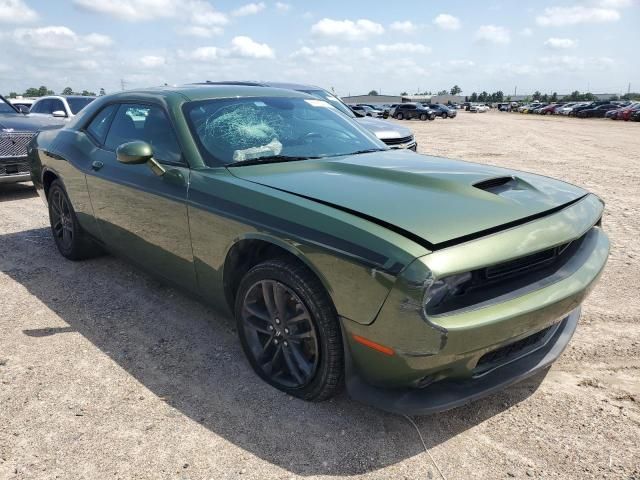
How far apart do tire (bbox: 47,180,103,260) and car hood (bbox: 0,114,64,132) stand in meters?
3.01

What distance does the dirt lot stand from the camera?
2221 millimetres

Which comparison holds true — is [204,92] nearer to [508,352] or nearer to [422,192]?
[422,192]

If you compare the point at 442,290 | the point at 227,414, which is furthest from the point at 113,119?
the point at 442,290

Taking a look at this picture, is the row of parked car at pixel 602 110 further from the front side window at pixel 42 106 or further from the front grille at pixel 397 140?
the front side window at pixel 42 106

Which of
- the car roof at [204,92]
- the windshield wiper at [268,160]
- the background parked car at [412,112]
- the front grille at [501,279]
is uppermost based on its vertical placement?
the car roof at [204,92]

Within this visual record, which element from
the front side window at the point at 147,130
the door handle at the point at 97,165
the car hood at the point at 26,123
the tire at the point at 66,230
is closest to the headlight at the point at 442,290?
the front side window at the point at 147,130

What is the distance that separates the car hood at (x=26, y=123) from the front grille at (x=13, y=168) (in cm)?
53

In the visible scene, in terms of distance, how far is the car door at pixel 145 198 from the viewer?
3096 mm

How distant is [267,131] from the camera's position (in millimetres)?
3340

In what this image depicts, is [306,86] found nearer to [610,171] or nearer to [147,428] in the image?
[610,171]

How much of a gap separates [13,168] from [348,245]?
23.5 ft

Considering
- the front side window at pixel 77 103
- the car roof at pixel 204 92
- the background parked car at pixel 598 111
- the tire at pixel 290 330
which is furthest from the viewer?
the background parked car at pixel 598 111

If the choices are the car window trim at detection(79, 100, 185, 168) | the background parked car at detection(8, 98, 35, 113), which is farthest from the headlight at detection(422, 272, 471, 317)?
the background parked car at detection(8, 98, 35, 113)

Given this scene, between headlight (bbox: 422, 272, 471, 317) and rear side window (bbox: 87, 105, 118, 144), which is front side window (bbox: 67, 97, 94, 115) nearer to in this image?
rear side window (bbox: 87, 105, 118, 144)
